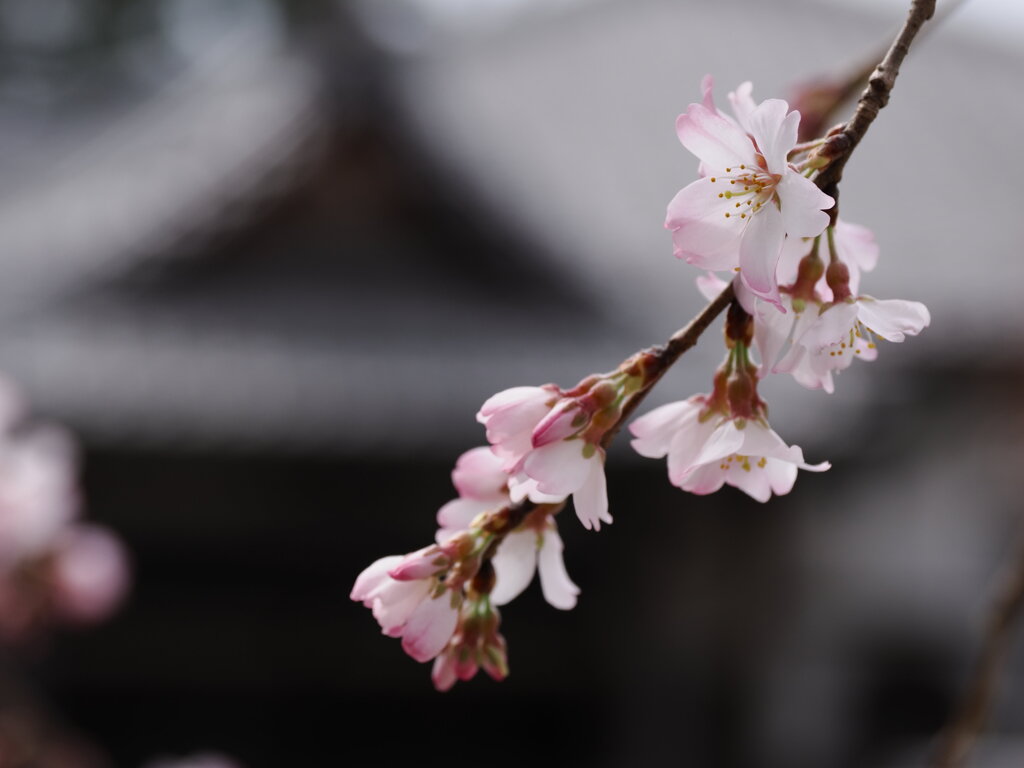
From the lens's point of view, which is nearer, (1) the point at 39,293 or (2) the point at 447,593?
(2) the point at 447,593

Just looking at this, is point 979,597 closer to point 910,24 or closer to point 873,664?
point 873,664

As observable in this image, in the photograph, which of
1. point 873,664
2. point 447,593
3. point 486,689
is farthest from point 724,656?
point 447,593

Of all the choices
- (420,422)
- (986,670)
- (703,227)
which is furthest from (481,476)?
(420,422)

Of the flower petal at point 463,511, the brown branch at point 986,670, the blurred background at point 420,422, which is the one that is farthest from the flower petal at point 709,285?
the blurred background at point 420,422

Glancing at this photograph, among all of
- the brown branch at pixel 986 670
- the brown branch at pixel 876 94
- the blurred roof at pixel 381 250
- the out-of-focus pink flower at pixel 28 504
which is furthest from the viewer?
the blurred roof at pixel 381 250

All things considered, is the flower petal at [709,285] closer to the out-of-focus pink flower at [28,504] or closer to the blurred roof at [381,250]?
the out-of-focus pink flower at [28,504]

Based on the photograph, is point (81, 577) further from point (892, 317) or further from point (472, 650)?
point (892, 317)
